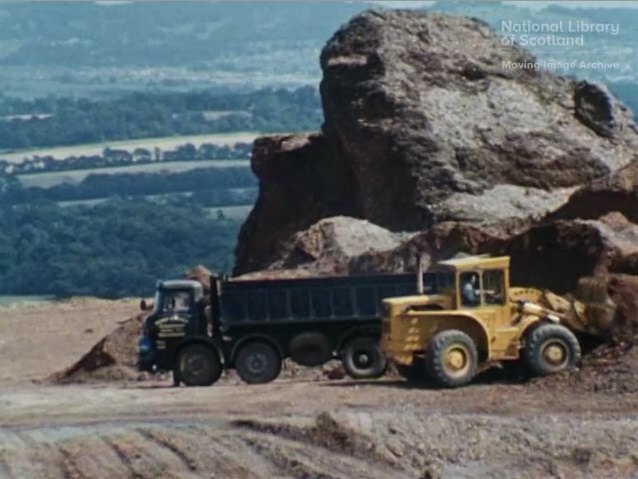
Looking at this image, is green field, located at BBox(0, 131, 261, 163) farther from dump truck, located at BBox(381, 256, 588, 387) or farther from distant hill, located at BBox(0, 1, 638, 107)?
dump truck, located at BBox(381, 256, 588, 387)

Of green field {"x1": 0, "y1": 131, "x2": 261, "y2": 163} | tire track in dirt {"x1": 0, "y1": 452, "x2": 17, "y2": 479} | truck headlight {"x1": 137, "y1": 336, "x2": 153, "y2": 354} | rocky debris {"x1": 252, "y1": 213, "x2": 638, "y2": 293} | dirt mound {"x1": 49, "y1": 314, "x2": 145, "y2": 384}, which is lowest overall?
tire track in dirt {"x1": 0, "y1": 452, "x2": 17, "y2": 479}

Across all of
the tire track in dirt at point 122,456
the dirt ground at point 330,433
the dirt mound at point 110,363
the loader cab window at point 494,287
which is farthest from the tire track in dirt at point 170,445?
the dirt mound at point 110,363

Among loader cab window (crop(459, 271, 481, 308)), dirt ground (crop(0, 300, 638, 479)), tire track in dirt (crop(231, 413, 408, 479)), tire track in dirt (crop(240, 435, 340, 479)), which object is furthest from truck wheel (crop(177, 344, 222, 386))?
tire track in dirt (crop(240, 435, 340, 479))

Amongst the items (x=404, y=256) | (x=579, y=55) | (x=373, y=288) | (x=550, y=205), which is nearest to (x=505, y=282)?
(x=373, y=288)

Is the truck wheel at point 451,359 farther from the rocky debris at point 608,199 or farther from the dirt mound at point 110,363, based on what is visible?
the dirt mound at point 110,363

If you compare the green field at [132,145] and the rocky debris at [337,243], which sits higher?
the green field at [132,145]

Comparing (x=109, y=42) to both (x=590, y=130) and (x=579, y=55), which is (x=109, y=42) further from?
(x=590, y=130)
